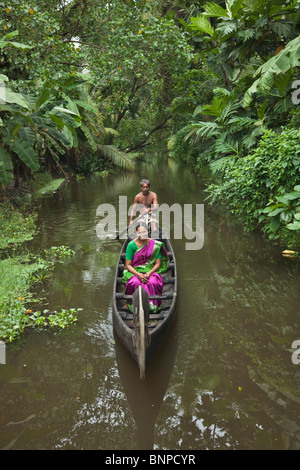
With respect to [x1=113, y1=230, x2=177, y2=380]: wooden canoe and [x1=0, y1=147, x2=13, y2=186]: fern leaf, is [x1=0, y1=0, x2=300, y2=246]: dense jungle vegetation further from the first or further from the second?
[x1=113, y1=230, x2=177, y2=380]: wooden canoe

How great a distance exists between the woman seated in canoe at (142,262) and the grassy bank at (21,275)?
2.93 feet

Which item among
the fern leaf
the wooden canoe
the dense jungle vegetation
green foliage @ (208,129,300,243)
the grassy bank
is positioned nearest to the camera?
the wooden canoe

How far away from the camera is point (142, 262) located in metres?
5.06

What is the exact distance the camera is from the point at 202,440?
286 cm

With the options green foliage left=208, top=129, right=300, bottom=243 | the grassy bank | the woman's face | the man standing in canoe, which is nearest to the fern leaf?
the grassy bank

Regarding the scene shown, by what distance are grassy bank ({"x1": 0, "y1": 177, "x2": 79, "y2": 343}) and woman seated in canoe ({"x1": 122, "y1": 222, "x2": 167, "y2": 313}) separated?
0.89 meters

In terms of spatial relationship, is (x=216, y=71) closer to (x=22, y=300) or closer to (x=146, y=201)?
(x=146, y=201)

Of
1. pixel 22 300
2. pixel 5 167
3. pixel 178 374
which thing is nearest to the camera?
pixel 178 374

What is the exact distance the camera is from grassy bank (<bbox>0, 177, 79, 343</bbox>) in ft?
14.5

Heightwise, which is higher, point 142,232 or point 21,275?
point 142,232

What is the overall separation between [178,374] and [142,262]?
1.78 meters

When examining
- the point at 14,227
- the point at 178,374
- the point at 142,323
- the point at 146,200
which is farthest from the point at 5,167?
the point at 178,374

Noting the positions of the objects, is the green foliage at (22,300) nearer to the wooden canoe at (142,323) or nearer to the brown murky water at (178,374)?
the brown murky water at (178,374)
